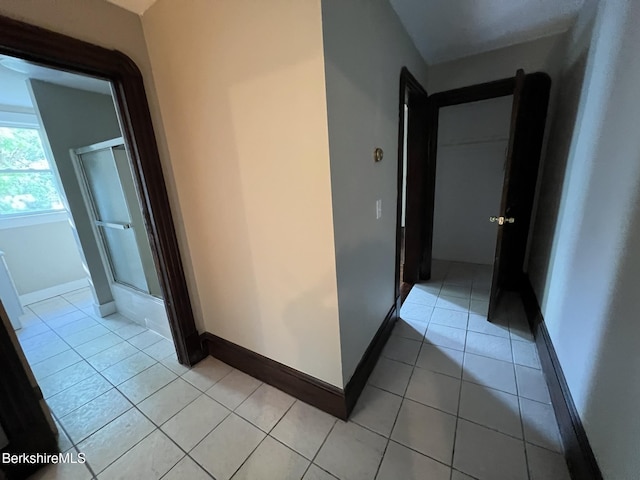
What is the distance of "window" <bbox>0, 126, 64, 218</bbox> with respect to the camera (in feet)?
10.2

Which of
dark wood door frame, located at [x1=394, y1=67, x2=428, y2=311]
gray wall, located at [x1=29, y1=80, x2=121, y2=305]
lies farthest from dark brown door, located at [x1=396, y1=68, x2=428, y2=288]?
gray wall, located at [x1=29, y1=80, x2=121, y2=305]

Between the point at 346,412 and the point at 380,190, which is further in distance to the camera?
the point at 380,190

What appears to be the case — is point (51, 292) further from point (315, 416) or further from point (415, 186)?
point (415, 186)

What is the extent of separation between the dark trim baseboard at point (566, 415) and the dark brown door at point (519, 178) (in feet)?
1.49

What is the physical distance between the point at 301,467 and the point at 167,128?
2.04 meters

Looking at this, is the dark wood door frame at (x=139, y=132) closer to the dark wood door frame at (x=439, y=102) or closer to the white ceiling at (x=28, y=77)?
the white ceiling at (x=28, y=77)

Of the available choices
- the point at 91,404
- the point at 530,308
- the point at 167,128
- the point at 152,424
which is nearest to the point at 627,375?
the point at 530,308

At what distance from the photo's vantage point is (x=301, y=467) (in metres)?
1.21

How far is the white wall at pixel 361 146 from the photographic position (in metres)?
1.12

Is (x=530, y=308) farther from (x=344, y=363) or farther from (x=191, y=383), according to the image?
(x=191, y=383)

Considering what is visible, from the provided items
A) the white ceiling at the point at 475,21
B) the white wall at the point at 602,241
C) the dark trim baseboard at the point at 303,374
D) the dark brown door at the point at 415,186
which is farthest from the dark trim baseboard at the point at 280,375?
the white ceiling at the point at 475,21

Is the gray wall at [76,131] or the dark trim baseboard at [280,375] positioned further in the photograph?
the gray wall at [76,131]

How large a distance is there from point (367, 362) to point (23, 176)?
4.71 m

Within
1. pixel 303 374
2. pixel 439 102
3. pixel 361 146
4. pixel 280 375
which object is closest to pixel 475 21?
pixel 439 102
